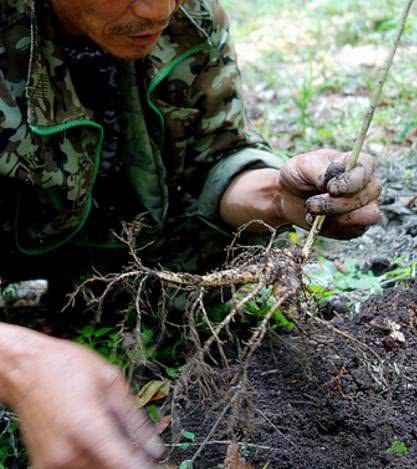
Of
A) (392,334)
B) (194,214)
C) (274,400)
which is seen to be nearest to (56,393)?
(274,400)

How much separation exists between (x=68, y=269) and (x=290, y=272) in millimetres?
945

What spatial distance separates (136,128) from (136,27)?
0.44 m

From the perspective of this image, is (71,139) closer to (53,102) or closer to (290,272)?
(53,102)

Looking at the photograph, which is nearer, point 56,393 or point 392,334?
point 56,393

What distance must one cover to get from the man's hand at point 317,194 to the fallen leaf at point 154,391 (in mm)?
515

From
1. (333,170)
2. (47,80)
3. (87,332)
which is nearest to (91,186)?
(47,80)

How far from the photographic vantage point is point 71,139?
1832 mm

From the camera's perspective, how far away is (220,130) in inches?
84.6

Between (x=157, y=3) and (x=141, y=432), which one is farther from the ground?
(x=157, y=3)

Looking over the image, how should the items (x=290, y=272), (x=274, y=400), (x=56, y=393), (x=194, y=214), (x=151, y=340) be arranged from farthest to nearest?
(x=194, y=214) → (x=151, y=340) → (x=274, y=400) → (x=290, y=272) → (x=56, y=393)

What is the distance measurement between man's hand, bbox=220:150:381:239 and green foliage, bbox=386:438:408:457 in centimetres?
49

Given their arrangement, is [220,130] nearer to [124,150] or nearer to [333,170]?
[124,150]

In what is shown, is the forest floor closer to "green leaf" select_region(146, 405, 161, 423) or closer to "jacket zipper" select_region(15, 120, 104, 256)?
"green leaf" select_region(146, 405, 161, 423)

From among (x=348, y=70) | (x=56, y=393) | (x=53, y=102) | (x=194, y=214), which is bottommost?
(x=348, y=70)
